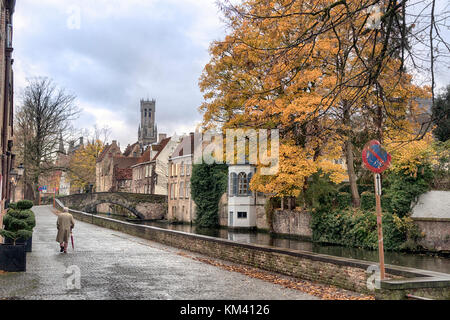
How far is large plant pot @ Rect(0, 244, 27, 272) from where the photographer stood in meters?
11.4

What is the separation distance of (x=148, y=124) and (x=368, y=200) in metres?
134

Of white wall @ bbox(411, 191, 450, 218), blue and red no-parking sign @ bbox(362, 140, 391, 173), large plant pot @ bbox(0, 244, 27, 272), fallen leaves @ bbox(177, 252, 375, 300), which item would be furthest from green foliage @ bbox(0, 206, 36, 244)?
white wall @ bbox(411, 191, 450, 218)

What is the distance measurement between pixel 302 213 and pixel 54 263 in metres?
23.1

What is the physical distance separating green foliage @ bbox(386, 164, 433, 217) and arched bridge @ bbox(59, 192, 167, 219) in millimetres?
Answer: 38042

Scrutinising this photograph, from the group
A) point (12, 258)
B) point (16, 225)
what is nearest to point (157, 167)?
point (16, 225)

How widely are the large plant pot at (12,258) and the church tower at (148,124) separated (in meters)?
136

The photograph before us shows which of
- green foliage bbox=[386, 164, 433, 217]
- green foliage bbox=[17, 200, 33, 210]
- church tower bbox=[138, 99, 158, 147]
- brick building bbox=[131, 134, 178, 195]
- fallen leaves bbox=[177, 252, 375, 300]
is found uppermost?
church tower bbox=[138, 99, 158, 147]

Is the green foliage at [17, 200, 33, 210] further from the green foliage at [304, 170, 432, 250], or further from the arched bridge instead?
the arched bridge

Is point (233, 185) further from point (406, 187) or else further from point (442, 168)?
point (442, 168)

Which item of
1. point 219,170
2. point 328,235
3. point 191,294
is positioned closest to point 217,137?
point 328,235

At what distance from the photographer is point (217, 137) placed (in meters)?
25.3

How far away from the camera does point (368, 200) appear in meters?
28.1

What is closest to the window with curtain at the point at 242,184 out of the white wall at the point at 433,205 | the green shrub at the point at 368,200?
the green shrub at the point at 368,200

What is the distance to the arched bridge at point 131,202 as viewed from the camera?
58531 mm
